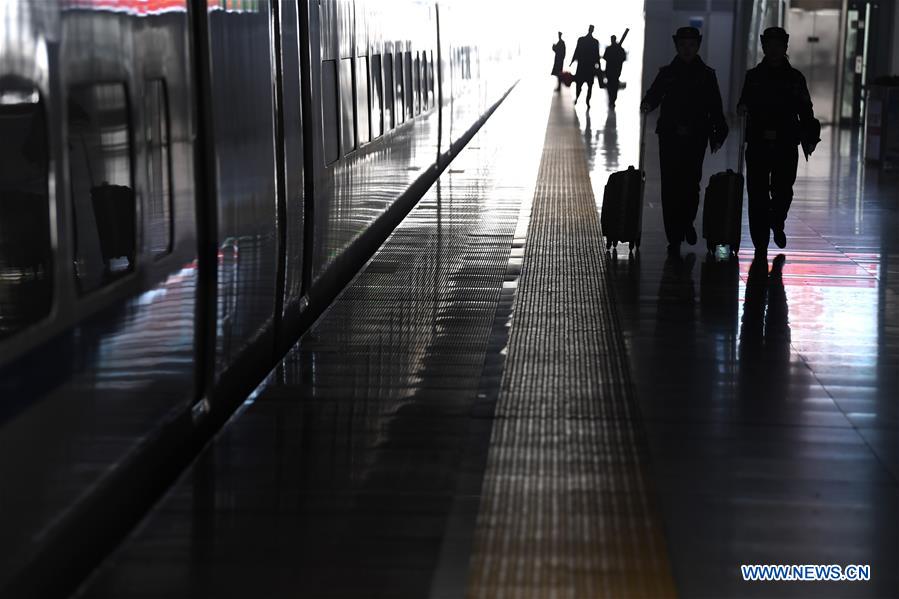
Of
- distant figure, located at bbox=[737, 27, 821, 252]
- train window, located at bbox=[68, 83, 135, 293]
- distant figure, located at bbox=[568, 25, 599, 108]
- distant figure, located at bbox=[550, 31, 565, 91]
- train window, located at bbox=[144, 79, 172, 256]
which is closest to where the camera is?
train window, located at bbox=[68, 83, 135, 293]

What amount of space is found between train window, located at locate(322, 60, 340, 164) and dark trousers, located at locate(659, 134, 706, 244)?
268 centimetres

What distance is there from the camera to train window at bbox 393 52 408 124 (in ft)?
33.7

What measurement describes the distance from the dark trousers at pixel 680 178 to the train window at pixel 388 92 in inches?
84.4

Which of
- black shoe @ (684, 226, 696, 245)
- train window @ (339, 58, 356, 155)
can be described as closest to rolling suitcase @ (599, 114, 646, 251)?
black shoe @ (684, 226, 696, 245)

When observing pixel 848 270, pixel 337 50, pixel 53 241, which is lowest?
pixel 848 270

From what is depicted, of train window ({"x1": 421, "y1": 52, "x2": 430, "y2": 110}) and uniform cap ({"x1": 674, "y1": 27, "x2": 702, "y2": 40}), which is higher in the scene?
uniform cap ({"x1": 674, "y1": 27, "x2": 702, "y2": 40})

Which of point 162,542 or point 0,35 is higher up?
point 0,35

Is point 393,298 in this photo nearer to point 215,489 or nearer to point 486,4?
A: point 215,489

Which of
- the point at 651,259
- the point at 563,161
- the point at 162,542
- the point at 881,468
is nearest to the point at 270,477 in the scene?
the point at 162,542

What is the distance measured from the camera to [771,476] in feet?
13.9

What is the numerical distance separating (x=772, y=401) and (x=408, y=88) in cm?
673

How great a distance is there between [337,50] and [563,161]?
919 cm

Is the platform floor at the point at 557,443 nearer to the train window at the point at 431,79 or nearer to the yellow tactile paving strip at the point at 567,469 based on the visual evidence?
the yellow tactile paving strip at the point at 567,469

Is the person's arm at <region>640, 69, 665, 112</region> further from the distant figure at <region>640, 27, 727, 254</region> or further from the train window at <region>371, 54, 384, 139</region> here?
the train window at <region>371, 54, 384, 139</region>
